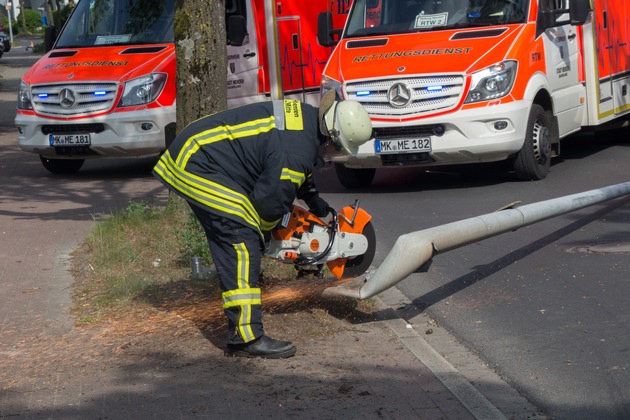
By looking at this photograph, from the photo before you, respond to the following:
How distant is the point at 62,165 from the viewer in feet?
51.2

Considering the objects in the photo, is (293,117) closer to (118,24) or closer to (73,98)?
(73,98)

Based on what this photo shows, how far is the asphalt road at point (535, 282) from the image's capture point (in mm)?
5699

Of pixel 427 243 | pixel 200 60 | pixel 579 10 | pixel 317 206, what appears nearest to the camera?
pixel 427 243

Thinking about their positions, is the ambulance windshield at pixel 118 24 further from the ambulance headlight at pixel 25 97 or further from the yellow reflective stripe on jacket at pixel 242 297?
the yellow reflective stripe on jacket at pixel 242 297

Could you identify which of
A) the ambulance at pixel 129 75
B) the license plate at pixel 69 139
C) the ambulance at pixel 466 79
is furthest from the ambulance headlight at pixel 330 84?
the license plate at pixel 69 139

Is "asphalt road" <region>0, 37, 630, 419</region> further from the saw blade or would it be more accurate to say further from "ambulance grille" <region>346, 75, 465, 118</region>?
"ambulance grille" <region>346, 75, 465, 118</region>

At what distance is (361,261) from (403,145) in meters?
4.42

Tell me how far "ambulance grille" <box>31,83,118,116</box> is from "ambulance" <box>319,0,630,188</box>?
3193 millimetres

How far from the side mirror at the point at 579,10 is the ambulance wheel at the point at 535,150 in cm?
103

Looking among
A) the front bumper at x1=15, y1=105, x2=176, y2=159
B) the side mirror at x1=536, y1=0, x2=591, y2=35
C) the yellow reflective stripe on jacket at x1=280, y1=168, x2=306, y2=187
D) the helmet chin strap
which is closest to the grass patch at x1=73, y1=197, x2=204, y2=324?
the yellow reflective stripe on jacket at x1=280, y1=168, x2=306, y2=187

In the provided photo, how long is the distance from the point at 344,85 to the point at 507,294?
4.96 meters

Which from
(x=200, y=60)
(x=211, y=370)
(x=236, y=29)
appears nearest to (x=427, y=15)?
(x=236, y=29)

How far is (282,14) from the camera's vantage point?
15281mm

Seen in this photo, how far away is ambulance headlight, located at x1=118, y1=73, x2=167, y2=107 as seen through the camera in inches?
547
